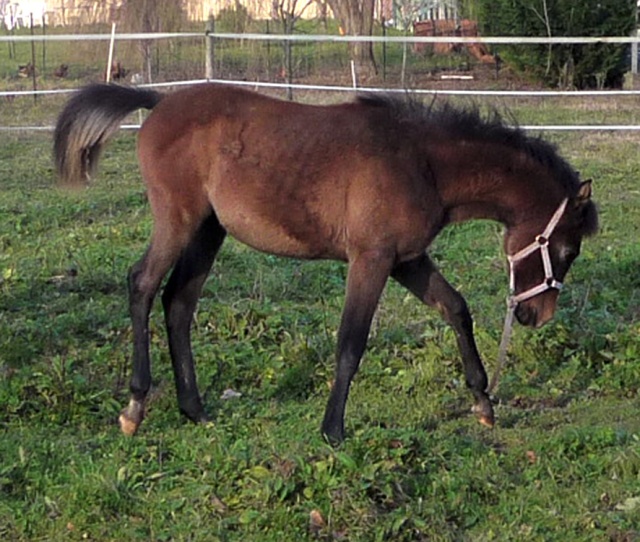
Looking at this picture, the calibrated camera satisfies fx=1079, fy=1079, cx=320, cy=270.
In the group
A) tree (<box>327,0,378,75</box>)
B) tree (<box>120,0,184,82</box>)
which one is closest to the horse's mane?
tree (<box>120,0,184,82</box>)

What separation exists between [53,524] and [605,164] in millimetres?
9532

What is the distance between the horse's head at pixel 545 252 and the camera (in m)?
5.03

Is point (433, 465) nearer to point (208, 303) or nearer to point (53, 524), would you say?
point (53, 524)

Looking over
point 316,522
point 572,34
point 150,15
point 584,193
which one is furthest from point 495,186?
point 150,15

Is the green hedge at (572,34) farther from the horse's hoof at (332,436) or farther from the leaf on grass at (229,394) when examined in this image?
the horse's hoof at (332,436)

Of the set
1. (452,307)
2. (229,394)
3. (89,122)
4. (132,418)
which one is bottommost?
(229,394)

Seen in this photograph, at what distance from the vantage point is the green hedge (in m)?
20.7

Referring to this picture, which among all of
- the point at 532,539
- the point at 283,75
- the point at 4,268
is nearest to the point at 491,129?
the point at 532,539

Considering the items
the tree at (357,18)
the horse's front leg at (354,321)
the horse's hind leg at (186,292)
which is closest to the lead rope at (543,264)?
the horse's front leg at (354,321)

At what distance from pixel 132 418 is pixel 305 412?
0.86 meters

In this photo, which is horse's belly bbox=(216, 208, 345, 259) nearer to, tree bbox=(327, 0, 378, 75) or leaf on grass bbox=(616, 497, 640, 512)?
leaf on grass bbox=(616, 497, 640, 512)

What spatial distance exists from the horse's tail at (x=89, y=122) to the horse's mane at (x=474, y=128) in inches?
44.8

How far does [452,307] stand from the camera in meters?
5.29

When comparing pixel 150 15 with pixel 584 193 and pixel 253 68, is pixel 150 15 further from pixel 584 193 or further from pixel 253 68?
pixel 584 193
